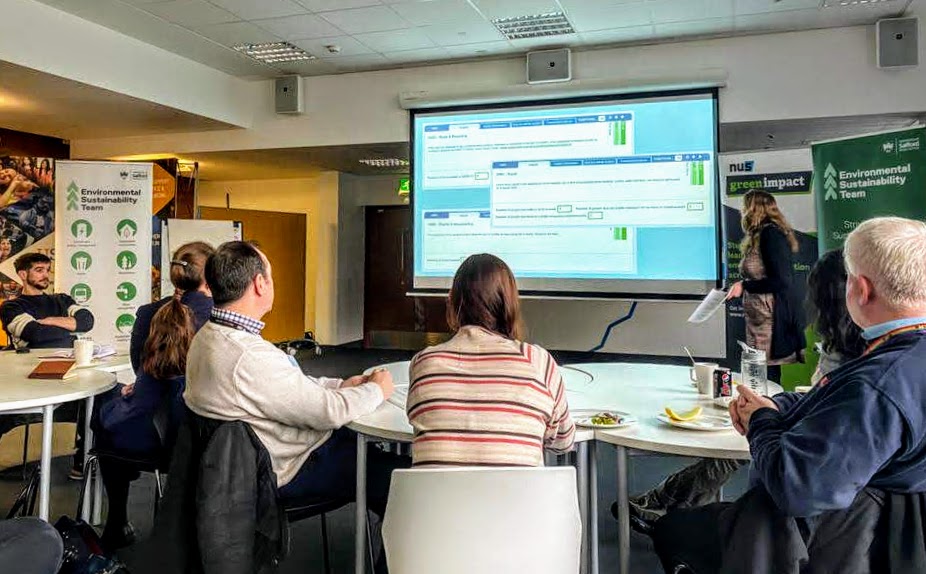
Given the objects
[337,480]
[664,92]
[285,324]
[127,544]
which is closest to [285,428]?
[337,480]

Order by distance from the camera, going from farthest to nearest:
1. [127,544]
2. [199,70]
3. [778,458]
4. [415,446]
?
[199,70], [127,544], [415,446], [778,458]

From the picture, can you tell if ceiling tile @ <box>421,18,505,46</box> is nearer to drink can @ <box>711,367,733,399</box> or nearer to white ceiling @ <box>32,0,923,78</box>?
white ceiling @ <box>32,0,923,78</box>

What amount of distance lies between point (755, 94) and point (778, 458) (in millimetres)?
4890

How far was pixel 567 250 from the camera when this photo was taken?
3576 mm

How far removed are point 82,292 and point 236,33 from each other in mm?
2634

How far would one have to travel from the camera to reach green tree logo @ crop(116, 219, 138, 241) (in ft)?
19.0

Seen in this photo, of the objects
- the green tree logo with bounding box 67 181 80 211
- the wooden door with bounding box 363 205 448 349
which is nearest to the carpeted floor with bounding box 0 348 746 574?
the green tree logo with bounding box 67 181 80 211

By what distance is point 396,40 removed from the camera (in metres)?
5.50

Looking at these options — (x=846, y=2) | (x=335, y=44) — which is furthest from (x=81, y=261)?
(x=846, y=2)

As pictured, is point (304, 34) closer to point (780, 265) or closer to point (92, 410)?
point (92, 410)

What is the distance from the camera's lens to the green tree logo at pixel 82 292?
18.7 ft

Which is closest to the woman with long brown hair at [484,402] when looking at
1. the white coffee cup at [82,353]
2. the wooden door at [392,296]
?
the white coffee cup at [82,353]

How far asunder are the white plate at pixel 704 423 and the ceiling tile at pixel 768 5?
3.83m

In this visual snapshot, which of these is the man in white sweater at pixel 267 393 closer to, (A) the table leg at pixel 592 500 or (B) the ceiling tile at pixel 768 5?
(A) the table leg at pixel 592 500
